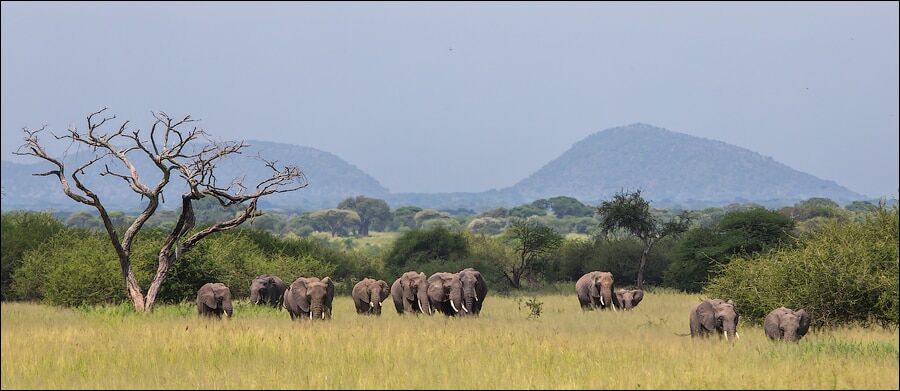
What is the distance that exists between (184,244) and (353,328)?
8.17 metres

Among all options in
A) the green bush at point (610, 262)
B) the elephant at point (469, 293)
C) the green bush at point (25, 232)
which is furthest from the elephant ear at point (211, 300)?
the green bush at point (610, 262)

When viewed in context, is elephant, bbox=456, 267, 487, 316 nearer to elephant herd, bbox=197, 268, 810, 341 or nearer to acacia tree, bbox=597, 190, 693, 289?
elephant herd, bbox=197, 268, 810, 341

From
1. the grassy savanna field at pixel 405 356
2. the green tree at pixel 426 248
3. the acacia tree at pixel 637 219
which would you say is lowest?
the grassy savanna field at pixel 405 356

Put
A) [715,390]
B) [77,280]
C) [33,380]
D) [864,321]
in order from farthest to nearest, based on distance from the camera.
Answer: [77,280]
[864,321]
[33,380]
[715,390]

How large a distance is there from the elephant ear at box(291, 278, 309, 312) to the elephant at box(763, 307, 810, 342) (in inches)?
544

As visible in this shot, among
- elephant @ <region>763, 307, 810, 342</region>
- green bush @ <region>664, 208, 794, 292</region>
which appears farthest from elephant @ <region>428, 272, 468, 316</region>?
green bush @ <region>664, 208, 794, 292</region>

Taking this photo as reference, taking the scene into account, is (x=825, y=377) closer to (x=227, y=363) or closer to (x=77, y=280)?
(x=227, y=363)

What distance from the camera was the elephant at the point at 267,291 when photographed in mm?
37594

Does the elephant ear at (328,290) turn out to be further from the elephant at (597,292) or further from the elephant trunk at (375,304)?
the elephant at (597,292)

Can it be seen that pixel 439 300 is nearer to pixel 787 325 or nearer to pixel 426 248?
pixel 787 325

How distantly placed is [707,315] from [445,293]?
37.1 feet

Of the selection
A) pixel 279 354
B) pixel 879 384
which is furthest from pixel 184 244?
pixel 879 384

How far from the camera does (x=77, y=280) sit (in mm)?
35562

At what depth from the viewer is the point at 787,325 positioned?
23.8 meters
